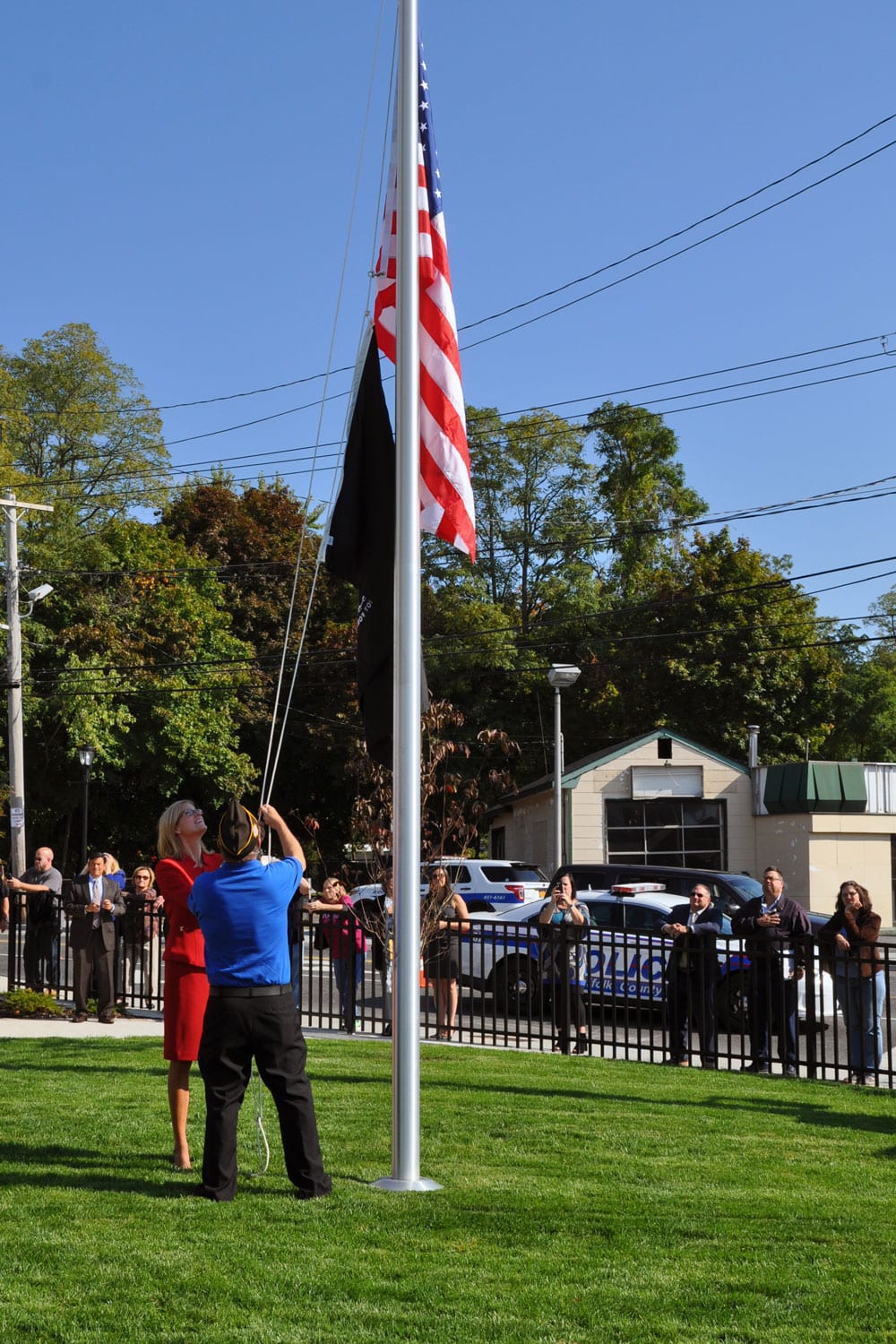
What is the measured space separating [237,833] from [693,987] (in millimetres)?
7835

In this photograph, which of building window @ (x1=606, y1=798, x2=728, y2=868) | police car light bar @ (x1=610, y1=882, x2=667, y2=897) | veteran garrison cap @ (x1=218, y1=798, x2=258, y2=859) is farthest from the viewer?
building window @ (x1=606, y1=798, x2=728, y2=868)

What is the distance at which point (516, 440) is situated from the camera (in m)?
59.1

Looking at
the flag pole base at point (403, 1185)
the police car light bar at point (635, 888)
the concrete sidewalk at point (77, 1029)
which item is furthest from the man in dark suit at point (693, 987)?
the flag pole base at point (403, 1185)

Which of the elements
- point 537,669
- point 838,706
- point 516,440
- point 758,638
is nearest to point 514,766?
point 537,669

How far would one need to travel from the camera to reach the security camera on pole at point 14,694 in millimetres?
33562

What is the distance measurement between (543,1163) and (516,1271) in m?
2.31

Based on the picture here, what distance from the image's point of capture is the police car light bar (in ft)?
60.4

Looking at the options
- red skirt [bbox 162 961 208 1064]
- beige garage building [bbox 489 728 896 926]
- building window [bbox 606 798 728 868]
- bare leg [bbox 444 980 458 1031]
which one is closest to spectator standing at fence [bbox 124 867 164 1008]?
bare leg [bbox 444 980 458 1031]

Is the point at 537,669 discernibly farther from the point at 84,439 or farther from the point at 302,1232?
the point at 302,1232

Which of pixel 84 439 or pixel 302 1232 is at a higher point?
pixel 84 439

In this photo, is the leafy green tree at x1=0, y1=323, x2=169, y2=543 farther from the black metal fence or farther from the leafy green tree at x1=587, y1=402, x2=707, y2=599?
the black metal fence

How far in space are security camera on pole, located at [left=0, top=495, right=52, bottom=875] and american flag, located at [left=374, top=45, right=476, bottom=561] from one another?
2761 cm

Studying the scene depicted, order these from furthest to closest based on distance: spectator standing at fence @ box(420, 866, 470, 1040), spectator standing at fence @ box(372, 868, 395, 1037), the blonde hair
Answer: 1. spectator standing at fence @ box(372, 868, 395, 1037)
2. spectator standing at fence @ box(420, 866, 470, 1040)
3. the blonde hair

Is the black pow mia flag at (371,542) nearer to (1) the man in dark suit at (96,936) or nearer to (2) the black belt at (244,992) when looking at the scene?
(2) the black belt at (244,992)
